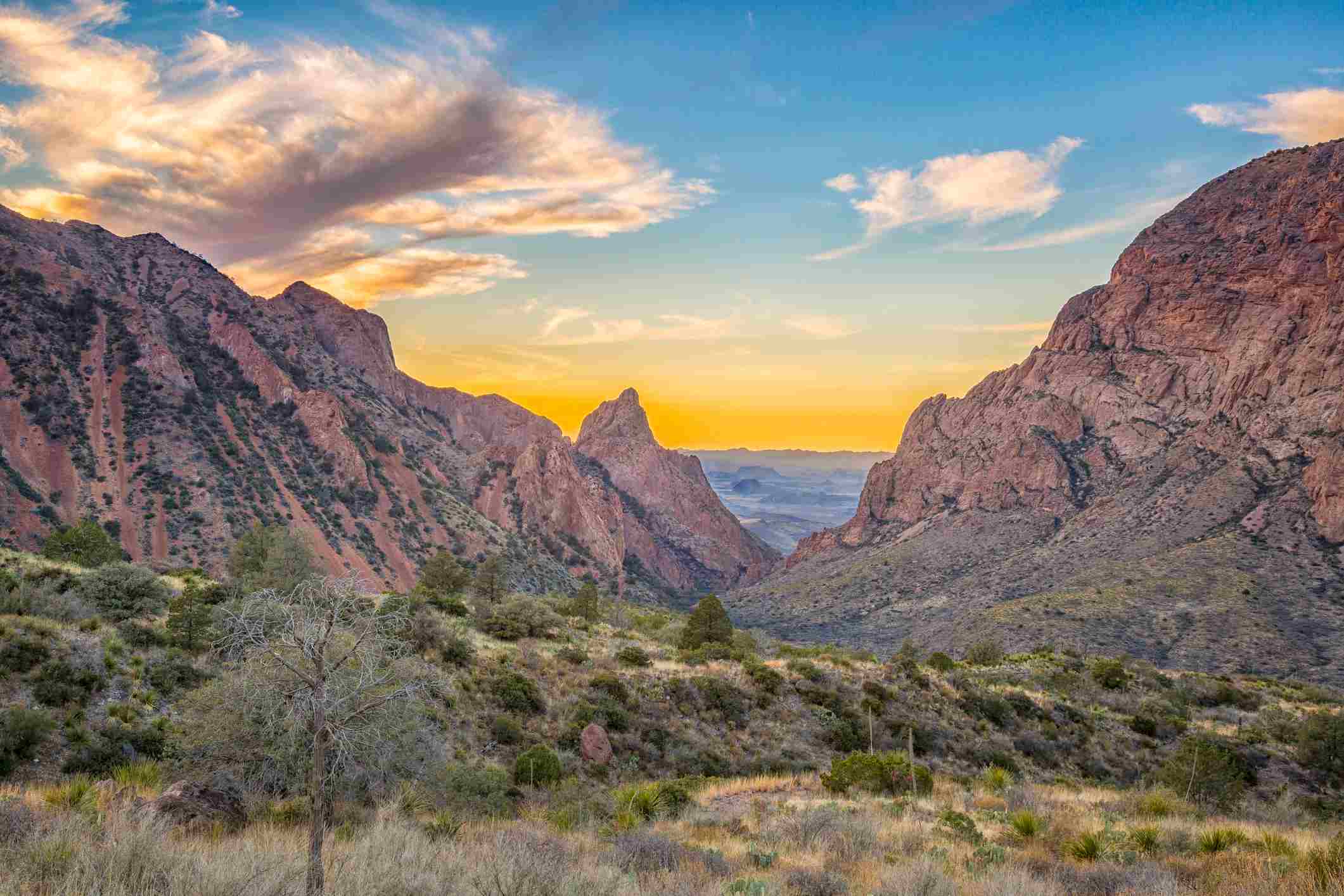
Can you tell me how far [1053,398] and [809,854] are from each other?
123530mm

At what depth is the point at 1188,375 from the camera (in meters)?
98.5

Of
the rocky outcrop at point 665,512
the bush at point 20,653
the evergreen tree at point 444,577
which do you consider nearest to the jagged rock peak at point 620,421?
the rocky outcrop at point 665,512

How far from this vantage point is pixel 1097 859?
9.84m

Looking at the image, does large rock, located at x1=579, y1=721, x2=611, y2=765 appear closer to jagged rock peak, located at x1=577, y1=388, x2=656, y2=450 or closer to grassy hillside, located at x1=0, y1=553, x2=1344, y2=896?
grassy hillside, located at x1=0, y1=553, x2=1344, y2=896

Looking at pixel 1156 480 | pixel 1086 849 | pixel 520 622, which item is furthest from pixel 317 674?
pixel 1156 480

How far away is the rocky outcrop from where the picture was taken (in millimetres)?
A: 154250

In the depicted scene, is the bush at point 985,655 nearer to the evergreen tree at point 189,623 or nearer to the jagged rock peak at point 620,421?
the evergreen tree at point 189,623

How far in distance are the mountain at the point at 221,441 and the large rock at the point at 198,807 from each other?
159 feet

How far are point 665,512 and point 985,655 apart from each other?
12985cm

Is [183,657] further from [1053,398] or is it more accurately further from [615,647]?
[1053,398]

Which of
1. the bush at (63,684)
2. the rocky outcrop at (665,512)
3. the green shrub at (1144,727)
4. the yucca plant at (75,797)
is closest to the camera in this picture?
the yucca plant at (75,797)

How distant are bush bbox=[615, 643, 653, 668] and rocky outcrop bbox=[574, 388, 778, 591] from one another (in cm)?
11568

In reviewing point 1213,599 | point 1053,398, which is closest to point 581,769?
point 1213,599

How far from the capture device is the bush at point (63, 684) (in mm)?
14434
